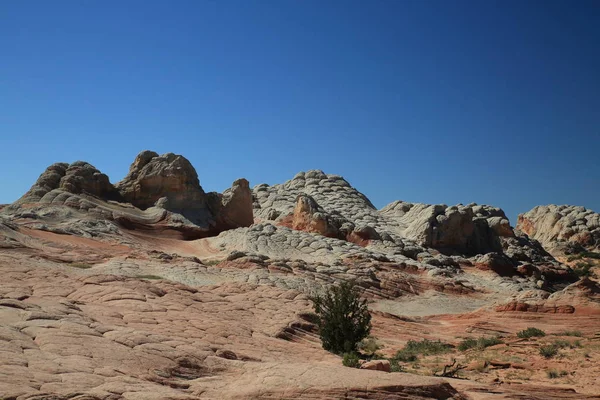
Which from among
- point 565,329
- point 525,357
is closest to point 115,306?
point 525,357

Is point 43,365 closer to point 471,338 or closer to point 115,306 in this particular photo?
point 115,306

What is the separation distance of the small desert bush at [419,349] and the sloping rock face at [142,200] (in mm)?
19388

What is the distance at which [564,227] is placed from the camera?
2564 inches

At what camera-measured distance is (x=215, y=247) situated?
35.0m

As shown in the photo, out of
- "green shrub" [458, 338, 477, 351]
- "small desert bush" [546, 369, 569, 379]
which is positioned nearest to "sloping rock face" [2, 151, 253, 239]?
"green shrub" [458, 338, 477, 351]

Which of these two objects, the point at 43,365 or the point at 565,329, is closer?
the point at 43,365

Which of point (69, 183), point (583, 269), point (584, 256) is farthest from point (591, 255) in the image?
point (69, 183)

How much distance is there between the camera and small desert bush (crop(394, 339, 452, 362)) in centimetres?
1619

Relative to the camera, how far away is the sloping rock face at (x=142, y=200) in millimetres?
33312

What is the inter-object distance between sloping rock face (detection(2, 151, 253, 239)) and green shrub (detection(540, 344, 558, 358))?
73.7ft

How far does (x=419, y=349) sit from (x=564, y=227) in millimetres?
53599

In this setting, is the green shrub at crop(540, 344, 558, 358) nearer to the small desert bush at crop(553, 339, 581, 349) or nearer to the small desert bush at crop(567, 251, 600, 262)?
the small desert bush at crop(553, 339, 581, 349)

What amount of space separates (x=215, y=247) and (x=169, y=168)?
6760 mm

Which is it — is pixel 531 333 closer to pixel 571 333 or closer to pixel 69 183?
pixel 571 333
